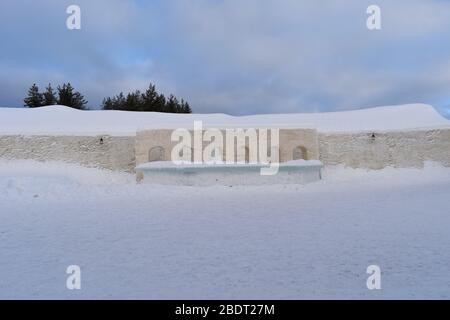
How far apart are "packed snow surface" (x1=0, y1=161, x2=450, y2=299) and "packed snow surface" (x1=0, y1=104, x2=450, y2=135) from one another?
420 inches

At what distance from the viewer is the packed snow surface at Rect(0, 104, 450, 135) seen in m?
20.6

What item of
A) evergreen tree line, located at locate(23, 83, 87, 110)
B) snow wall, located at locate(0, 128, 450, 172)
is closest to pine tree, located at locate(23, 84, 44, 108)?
evergreen tree line, located at locate(23, 83, 87, 110)

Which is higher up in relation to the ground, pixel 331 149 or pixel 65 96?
pixel 65 96

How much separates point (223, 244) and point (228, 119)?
64.7 ft

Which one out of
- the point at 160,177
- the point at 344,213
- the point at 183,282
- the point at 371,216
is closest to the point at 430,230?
the point at 371,216

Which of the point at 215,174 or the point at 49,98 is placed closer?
the point at 215,174

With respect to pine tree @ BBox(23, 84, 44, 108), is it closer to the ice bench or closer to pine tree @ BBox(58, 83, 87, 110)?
pine tree @ BBox(58, 83, 87, 110)

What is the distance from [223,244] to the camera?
5301 millimetres

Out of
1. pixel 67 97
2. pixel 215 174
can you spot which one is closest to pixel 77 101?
pixel 67 97

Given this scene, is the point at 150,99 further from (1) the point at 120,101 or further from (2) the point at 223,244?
(2) the point at 223,244

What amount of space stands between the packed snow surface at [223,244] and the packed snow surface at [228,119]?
1067 cm

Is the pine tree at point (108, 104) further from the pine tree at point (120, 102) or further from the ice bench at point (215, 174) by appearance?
the ice bench at point (215, 174)

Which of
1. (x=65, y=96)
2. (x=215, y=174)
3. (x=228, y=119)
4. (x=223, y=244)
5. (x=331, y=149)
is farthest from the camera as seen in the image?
(x=65, y=96)
